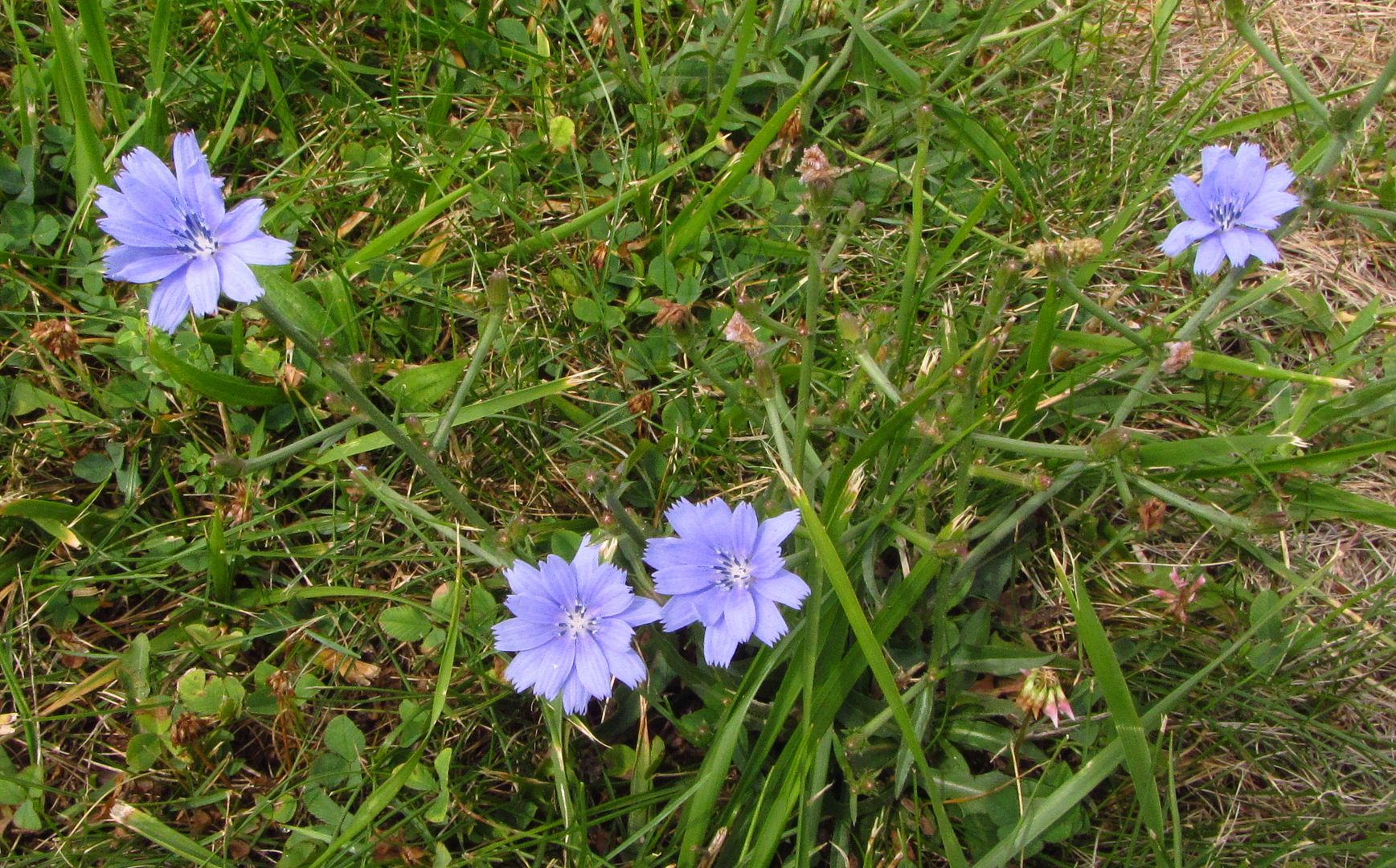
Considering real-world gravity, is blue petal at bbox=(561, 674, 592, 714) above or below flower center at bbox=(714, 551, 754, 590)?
below

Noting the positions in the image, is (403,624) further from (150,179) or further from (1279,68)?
(1279,68)

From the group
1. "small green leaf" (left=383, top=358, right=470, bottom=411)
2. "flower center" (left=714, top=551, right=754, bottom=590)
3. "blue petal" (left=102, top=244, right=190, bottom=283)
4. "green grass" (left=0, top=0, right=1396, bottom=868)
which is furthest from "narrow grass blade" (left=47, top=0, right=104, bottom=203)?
"flower center" (left=714, top=551, right=754, bottom=590)

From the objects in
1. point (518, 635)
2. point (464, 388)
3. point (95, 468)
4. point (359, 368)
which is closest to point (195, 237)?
point (359, 368)

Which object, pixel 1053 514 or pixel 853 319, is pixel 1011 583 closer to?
pixel 1053 514

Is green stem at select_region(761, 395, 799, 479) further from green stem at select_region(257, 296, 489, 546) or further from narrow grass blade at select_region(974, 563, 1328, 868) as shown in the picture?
narrow grass blade at select_region(974, 563, 1328, 868)

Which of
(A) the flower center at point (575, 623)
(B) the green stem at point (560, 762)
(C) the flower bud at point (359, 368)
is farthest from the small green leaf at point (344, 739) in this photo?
(C) the flower bud at point (359, 368)

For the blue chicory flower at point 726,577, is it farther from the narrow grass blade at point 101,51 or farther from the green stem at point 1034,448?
the narrow grass blade at point 101,51

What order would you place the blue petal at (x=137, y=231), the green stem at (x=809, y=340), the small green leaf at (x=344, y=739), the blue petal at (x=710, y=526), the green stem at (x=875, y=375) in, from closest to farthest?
the blue petal at (x=137, y=231), the blue petal at (x=710, y=526), the green stem at (x=809, y=340), the green stem at (x=875, y=375), the small green leaf at (x=344, y=739)
